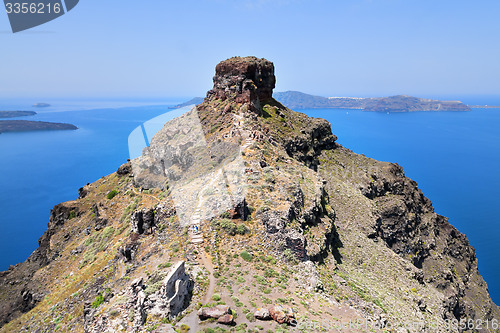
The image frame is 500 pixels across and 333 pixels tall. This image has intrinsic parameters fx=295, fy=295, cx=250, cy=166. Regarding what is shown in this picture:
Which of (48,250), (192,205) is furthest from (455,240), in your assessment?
(48,250)

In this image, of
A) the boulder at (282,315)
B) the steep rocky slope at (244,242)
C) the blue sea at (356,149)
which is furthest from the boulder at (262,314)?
the blue sea at (356,149)

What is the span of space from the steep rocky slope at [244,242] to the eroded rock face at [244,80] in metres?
0.23

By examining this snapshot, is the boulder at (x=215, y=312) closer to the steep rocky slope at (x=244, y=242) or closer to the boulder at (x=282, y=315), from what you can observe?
the steep rocky slope at (x=244, y=242)

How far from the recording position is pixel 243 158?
106ft

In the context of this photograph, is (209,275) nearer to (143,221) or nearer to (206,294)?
(206,294)

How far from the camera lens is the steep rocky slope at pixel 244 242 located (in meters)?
17.5

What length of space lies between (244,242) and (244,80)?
32.7 meters

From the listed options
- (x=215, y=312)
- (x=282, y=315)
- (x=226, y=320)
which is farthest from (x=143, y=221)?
(x=282, y=315)

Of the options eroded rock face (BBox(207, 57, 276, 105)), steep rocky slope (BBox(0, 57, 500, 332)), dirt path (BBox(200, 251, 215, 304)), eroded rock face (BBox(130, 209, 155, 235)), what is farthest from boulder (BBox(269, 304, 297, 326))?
eroded rock face (BBox(207, 57, 276, 105))

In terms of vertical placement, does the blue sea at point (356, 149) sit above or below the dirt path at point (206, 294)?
below

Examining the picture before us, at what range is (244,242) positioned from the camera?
22.3 metres

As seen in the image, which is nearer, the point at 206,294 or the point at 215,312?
the point at 215,312

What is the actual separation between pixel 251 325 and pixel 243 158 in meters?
19.4

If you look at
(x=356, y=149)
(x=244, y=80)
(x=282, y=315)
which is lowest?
(x=356, y=149)
